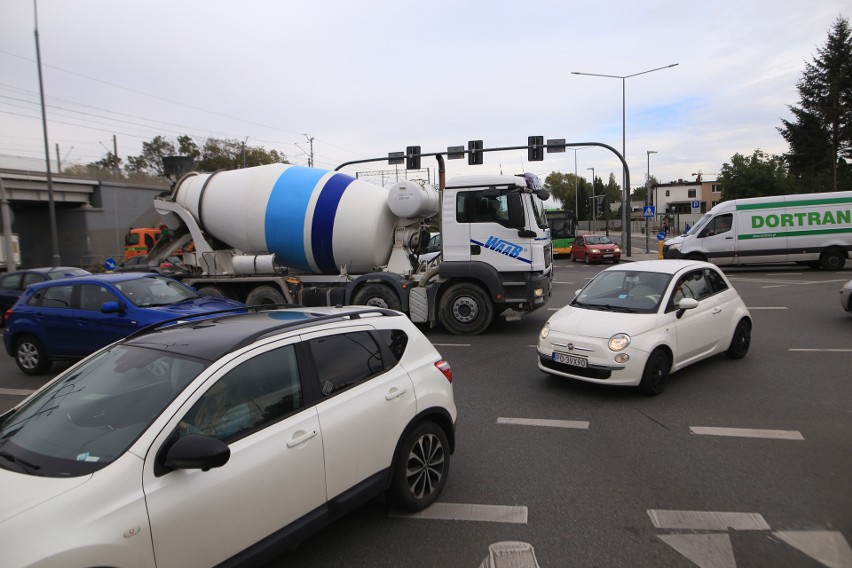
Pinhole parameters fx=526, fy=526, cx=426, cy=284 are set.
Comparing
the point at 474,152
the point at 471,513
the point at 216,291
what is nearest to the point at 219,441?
the point at 471,513

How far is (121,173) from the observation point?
143 ft

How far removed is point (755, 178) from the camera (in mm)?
65000

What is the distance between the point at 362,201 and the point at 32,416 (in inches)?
338

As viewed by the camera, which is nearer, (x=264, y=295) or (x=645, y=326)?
(x=645, y=326)

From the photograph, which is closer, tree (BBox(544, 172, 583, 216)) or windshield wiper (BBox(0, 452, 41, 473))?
windshield wiper (BBox(0, 452, 41, 473))

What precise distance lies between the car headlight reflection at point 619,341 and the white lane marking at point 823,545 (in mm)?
2784

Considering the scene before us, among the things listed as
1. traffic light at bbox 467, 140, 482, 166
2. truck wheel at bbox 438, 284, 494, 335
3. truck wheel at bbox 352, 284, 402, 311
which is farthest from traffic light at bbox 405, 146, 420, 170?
truck wheel at bbox 438, 284, 494, 335

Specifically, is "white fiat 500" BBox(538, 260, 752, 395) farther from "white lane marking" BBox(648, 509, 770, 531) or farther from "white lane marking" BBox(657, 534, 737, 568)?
"white lane marking" BBox(657, 534, 737, 568)

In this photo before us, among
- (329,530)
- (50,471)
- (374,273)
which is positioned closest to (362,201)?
A: (374,273)

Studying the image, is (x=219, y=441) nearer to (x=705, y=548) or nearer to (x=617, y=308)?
(x=705, y=548)

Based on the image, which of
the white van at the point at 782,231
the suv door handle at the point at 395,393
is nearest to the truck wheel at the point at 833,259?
the white van at the point at 782,231

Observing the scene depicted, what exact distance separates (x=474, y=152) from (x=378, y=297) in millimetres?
13892

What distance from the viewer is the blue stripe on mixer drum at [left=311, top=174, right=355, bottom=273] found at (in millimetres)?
11000

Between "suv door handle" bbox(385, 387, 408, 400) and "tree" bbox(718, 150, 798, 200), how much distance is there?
71.5 meters
